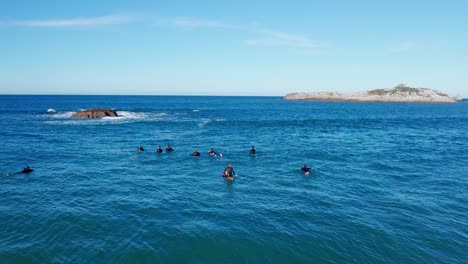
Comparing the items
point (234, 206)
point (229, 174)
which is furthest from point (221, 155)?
point (234, 206)

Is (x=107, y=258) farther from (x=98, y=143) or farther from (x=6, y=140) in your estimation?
(x=6, y=140)

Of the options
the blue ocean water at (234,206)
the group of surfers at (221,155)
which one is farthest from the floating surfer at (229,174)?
the blue ocean water at (234,206)

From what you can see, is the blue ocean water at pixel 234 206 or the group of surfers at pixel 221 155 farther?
the group of surfers at pixel 221 155

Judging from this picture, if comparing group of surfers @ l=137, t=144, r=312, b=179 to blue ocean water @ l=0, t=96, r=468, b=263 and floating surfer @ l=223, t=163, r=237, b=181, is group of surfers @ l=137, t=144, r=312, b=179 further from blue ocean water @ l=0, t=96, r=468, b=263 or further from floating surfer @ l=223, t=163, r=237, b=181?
blue ocean water @ l=0, t=96, r=468, b=263

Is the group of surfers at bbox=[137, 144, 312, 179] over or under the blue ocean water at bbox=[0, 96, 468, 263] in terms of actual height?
over

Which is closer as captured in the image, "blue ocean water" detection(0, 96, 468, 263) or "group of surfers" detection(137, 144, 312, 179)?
"blue ocean water" detection(0, 96, 468, 263)

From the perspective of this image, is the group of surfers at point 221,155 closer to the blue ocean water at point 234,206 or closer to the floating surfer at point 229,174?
the floating surfer at point 229,174

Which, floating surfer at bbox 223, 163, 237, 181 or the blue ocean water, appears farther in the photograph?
floating surfer at bbox 223, 163, 237, 181

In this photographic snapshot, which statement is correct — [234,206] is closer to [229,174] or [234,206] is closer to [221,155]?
[229,174]

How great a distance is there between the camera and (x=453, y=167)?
40219 mm

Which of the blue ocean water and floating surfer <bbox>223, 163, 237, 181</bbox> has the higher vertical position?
floating surfer <bbox>223, 163, 237, 181</bbox>

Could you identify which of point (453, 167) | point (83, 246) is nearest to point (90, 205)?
point (83, 246)

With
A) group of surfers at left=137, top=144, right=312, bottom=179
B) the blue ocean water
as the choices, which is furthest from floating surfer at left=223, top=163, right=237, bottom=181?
the blue ocean water

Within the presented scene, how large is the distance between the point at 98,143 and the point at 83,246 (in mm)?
37718
